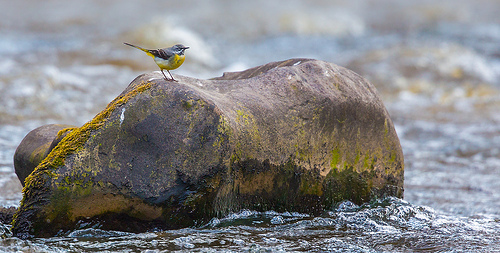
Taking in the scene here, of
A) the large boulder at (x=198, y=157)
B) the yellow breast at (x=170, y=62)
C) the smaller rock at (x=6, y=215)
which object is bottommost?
the smaller rock at (x=6, y=215)

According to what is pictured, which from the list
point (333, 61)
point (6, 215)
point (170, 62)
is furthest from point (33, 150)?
point (333, 61)

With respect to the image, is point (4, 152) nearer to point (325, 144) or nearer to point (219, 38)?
point (325, 144)

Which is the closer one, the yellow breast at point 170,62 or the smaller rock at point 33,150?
the yellow breast at point 170,62

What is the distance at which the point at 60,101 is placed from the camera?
11023 mm

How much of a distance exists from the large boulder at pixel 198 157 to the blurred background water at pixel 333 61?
0.51 ft

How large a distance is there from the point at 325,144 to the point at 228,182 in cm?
107

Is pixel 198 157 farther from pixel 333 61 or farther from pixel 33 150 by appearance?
pixel 333 61

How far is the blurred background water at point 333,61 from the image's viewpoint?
158 inches

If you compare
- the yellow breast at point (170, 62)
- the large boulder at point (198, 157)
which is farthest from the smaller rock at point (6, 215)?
the yellow breast at point (170, 62)

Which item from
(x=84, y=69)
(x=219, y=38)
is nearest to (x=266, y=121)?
(x=84, y=69)

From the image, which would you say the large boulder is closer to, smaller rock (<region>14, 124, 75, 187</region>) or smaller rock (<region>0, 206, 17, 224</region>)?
smaller rock (<region>0, 206, 17, 224</region>)

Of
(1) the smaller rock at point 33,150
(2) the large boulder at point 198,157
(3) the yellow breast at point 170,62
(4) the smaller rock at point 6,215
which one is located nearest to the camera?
(2) the large boulder at point 198,157

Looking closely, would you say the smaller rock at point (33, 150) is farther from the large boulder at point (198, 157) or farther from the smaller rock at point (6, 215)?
the large boulder at point (198, 157)

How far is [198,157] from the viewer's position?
3.76 m
